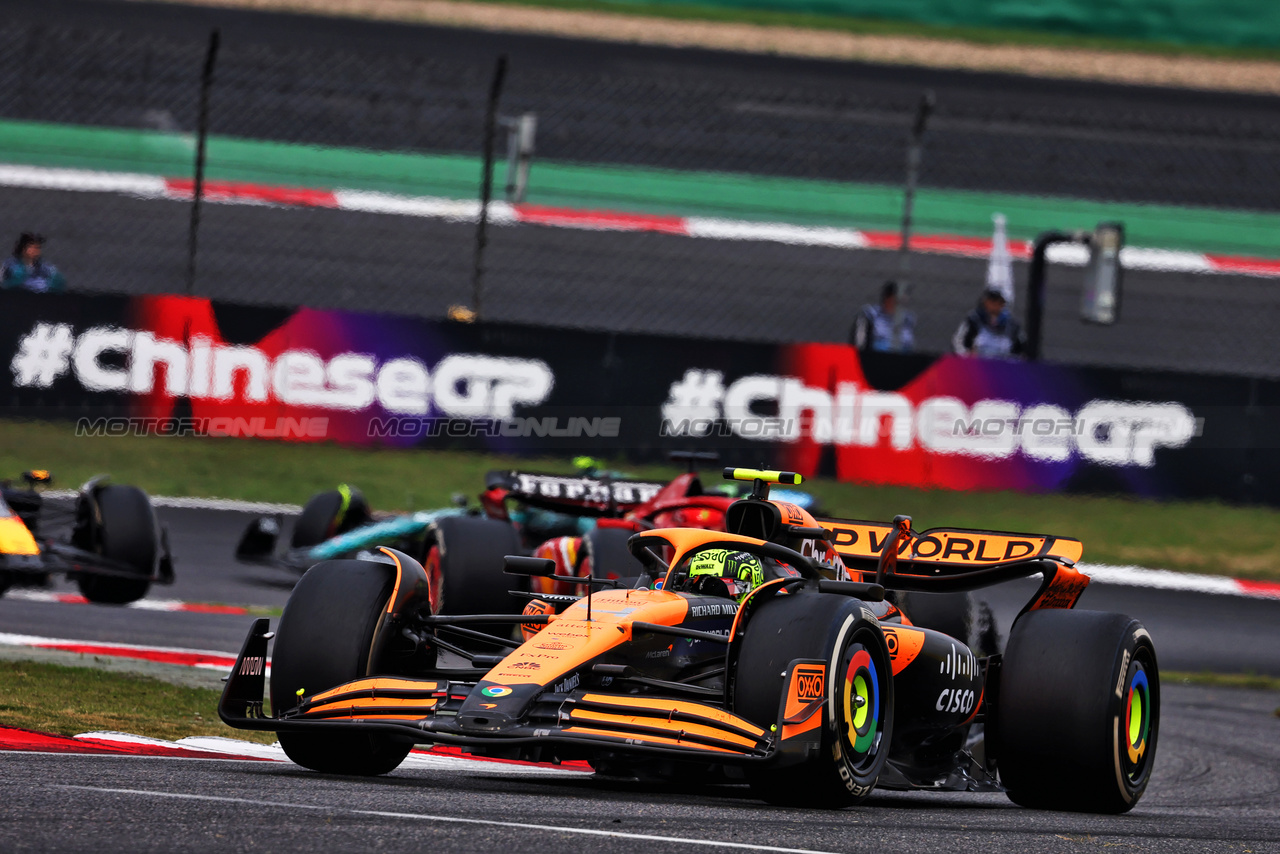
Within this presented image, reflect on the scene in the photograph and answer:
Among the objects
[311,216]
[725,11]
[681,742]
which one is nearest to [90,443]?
[311,216]

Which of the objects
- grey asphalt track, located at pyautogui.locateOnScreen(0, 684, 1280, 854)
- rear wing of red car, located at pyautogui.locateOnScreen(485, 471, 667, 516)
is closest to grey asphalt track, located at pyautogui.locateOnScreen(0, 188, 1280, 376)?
rear wing of red car, located at pyautogui.locateOnScreen(485, 471, 667, 516)

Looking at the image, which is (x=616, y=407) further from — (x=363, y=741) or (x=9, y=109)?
(x=363, y=741)

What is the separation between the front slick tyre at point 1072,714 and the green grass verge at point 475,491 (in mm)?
7684

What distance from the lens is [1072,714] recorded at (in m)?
6.74

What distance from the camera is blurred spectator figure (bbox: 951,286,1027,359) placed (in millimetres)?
16078

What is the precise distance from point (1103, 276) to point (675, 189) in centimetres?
590

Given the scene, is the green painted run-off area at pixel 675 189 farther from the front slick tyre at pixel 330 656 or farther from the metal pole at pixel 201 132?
the front slick tyre at pixel 330 656

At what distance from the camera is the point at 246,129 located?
62.1 ft

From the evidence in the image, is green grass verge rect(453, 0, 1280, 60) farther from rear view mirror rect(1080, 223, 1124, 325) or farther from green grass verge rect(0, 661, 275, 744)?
green grass verge rect(0, 661, 275, 744)

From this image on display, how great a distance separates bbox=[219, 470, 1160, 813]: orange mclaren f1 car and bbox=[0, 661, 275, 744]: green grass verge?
1.02m

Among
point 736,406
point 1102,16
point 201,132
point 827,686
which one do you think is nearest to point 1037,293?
point 736,406

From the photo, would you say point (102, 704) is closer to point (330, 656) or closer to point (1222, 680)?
point (330, 656)

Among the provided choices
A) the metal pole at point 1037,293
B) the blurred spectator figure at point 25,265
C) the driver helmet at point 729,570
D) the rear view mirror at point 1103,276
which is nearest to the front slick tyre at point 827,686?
the driver helmet at point 729,570

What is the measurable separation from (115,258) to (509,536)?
8759 millimetres
